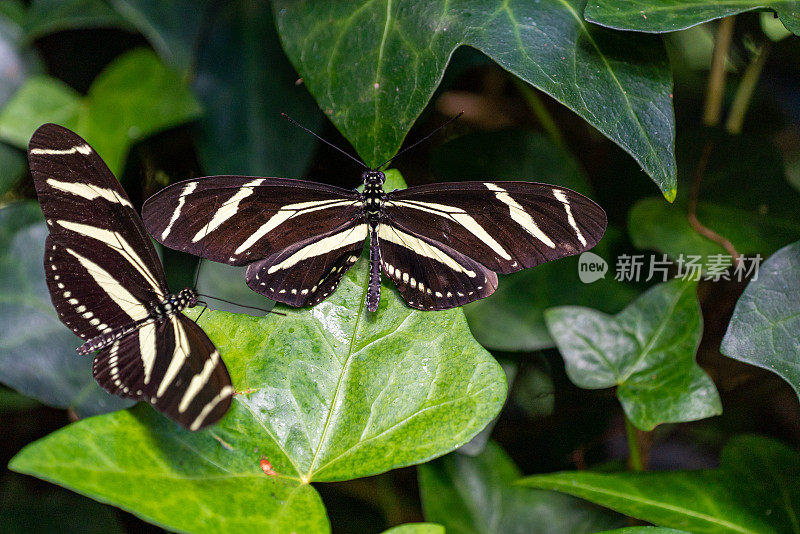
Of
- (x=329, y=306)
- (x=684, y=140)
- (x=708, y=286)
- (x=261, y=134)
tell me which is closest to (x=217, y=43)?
(x=261, y=134)

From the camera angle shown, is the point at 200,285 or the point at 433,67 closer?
the point at 433,67

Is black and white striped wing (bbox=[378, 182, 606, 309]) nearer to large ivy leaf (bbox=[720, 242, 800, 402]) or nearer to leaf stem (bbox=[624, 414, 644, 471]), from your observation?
large ivy leaf (bbox=[720, 242, 800, 402])

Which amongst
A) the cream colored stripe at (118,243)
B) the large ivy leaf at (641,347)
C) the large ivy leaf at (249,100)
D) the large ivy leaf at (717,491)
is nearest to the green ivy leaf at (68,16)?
the large ivy leaf at (249,100)

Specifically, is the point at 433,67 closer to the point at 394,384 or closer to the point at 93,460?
the point at 394,384

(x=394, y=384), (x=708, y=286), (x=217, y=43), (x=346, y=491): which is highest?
(x=217, y=43)

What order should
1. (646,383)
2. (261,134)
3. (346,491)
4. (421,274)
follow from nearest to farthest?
(421,274), (646,383), (261,134), (346,491)

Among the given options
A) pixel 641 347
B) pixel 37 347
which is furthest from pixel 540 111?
pixel 37 347

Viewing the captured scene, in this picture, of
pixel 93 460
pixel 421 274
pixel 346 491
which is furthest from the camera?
pixel 346 491

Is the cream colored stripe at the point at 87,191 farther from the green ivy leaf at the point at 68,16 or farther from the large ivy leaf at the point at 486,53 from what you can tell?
the green ivy leaf at the point at 68,16
